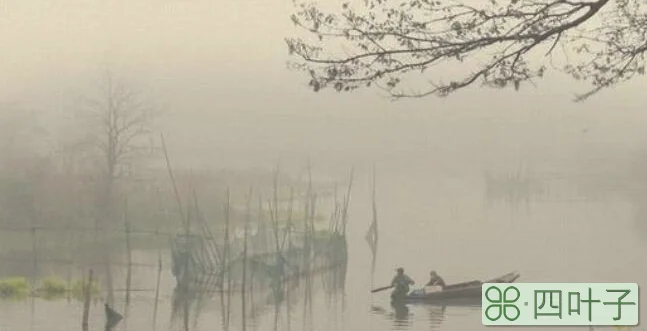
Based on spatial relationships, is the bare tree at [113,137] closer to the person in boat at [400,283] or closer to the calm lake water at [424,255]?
the calm lake water at [424,255]

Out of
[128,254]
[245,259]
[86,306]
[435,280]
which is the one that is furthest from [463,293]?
[86,306]

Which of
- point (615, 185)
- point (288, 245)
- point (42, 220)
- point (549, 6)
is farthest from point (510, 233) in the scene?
point (42, 220)

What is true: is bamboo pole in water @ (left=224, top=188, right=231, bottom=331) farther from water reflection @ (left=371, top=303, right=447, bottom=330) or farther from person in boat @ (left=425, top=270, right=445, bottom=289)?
person in boat @ (left=425, top=270, right=445, bottom=289)

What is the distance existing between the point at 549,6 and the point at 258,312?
1445mm

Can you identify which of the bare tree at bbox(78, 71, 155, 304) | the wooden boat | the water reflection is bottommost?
the water reflection

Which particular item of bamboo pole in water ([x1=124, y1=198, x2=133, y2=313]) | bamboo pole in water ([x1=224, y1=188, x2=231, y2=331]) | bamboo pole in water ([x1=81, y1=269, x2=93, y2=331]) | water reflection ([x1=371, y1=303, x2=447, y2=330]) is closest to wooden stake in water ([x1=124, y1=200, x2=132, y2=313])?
bamboo pole in water ([x1=124, y1=198, x2=133, y2=313])

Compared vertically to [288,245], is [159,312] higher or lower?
lower

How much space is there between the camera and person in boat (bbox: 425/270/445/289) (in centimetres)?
324

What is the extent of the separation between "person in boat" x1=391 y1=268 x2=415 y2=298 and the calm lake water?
28mm

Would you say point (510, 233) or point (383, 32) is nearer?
point (383, 32)

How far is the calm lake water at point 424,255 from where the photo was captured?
3246 millimetres

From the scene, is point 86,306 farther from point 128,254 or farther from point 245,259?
point 245,259

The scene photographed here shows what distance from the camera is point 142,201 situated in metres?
3.32

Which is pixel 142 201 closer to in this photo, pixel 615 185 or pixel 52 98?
pixel 52 98
